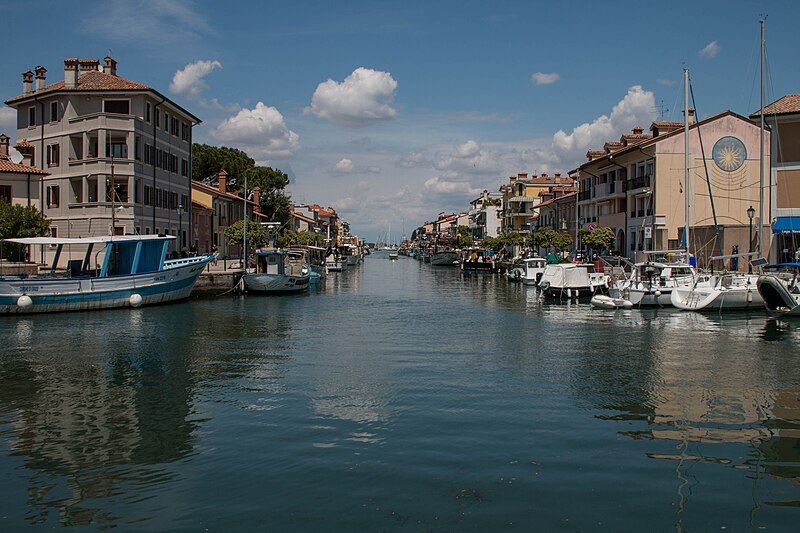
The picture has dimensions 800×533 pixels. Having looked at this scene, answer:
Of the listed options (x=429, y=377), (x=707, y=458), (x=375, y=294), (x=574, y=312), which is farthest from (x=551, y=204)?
(x=707, y=458)

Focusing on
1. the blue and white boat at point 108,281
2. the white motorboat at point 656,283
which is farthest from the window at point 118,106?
the white motorboat at point 656,283

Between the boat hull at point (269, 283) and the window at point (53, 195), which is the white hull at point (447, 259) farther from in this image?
the window at point (53, 195)

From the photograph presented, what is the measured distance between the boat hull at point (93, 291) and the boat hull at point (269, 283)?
6.28 m

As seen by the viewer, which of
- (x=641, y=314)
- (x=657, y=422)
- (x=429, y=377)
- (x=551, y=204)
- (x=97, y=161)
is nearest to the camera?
(x=657, y=422)

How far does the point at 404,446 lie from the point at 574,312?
2722 centimetres

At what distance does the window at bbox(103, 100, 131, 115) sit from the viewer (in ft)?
171

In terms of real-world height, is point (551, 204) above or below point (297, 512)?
above

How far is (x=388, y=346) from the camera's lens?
85.8ft

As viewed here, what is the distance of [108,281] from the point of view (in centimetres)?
3891

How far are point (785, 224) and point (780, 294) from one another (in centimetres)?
1524

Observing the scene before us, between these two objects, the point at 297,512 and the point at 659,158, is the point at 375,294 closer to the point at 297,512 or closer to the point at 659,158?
the point at 659,158

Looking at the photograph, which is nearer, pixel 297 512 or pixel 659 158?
pixel 297 512

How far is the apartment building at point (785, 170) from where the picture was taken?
47.4 metres

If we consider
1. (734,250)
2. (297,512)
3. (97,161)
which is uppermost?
(97,161)
